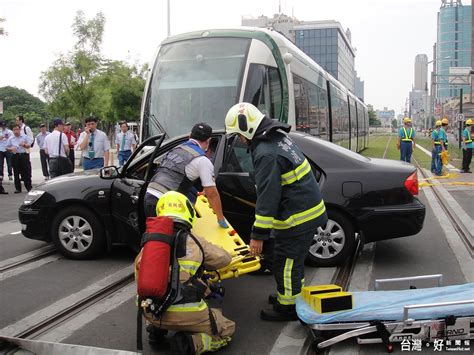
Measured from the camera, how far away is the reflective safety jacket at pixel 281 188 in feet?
12.7

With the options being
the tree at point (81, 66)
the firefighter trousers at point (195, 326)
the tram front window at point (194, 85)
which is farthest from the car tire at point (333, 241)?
the tree at point (81, 66)

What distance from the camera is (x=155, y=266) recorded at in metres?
3.25

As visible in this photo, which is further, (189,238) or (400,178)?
(400,178)

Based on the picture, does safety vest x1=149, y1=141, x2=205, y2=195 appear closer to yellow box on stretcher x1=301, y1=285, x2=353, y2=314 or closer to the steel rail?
the steel rail

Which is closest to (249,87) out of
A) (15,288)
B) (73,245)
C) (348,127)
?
(73,245)

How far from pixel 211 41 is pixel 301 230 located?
6485mm

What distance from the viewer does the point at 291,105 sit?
1052cm

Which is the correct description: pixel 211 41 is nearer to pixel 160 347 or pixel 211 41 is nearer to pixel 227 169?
pixel 227 169

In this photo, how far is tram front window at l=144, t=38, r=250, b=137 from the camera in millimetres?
9305

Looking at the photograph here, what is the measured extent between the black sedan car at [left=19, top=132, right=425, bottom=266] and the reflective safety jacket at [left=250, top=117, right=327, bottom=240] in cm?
164

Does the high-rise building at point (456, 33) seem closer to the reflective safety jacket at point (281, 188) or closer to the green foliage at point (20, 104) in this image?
the green foliage at point (20, 104)

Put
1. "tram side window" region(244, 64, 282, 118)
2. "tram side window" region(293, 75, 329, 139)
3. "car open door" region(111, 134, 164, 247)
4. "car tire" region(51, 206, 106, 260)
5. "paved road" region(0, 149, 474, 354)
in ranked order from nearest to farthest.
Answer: "paved road" region(0, 149, 474, 354)
"car open door" region(111, 134, 164, 247)
"car tire" region(51, 206, 106, 260)
"tram side window" region(244, 64, 282, 118)
"tram side window" region(293, 75, 329, 139)

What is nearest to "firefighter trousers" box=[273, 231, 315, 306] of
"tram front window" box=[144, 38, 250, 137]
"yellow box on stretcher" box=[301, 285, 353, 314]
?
"yellow box on stretcher" box=[301, 285, 353, 314]

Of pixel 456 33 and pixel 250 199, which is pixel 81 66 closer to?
pixel 250 199
